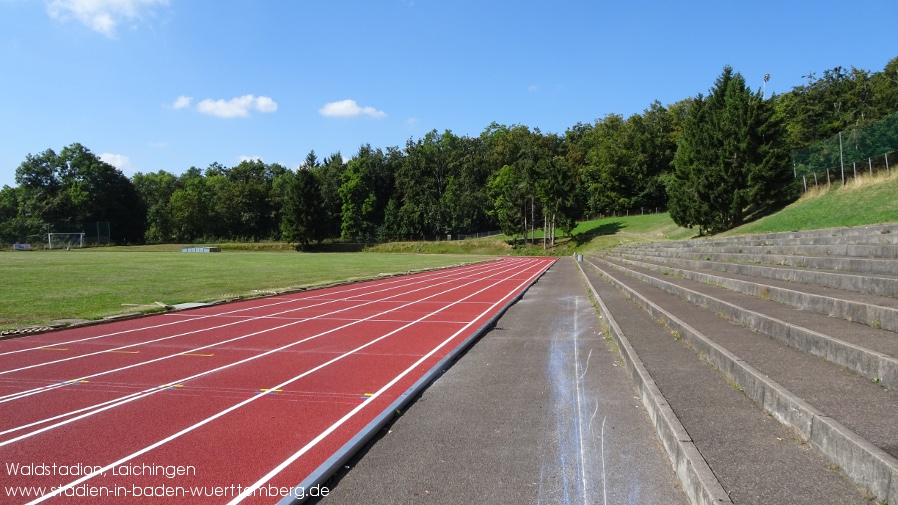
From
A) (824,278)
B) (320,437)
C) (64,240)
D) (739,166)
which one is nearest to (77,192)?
(64,240)

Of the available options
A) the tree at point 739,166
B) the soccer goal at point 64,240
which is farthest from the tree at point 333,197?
the tree at point 739,166

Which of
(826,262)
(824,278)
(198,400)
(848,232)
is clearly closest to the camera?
(198,400)

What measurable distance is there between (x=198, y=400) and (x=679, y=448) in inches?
190

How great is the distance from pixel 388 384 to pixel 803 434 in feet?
13.8

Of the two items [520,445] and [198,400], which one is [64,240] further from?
[520,445]

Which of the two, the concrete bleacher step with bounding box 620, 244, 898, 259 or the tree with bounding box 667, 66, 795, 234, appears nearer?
the concrete bleacher step with bounding box 620, 244, 898, 259

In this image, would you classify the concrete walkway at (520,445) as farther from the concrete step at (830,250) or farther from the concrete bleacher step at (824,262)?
the concrete step at (830,250)

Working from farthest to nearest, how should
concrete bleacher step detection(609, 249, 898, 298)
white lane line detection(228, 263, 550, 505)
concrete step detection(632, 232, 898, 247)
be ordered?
concrete step detection(632, 232, 898, 247) → concrete bleacher step detection(609, 249, 898, 298) → white lane line detection(228, 263, 550, 505)

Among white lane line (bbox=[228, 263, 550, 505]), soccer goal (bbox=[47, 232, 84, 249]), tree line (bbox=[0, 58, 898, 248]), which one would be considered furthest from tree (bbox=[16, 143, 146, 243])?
white lane line (bbox=[228, 263, 550, 505])

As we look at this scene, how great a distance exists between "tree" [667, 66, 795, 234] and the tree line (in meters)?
8.73

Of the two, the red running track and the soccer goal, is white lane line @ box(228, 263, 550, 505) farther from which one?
the soccer goal

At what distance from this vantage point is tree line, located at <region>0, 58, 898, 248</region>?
201 feet

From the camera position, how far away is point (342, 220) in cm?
8950

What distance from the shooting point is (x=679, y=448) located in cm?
344
